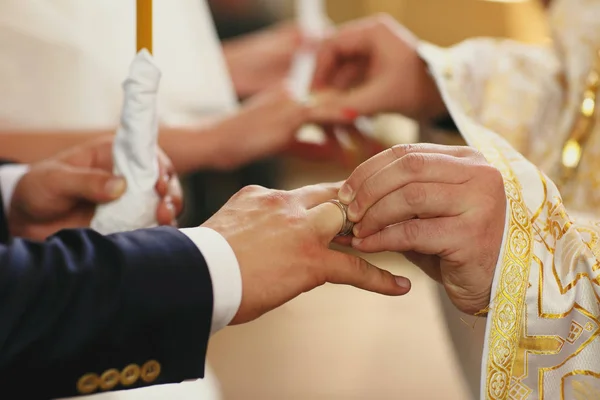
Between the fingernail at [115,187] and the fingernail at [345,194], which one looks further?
the fingernail at [115,187]

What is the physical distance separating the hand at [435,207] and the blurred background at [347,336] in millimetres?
718

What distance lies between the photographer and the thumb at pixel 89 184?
0.70 metres

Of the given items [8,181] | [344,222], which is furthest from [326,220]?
[8,181]

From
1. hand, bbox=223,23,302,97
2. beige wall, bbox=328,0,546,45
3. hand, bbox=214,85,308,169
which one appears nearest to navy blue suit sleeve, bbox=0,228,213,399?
hand, bbox=214,85,308,169

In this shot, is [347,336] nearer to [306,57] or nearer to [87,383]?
[306,57]

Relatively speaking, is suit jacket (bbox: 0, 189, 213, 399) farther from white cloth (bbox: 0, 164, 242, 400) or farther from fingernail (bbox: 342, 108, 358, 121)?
fingernail (bbox: 342, 108, 358, 121)

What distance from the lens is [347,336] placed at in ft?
5.80

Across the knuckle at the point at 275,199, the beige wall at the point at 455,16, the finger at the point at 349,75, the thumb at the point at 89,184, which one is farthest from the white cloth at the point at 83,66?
the beige wall at the point at 455,16

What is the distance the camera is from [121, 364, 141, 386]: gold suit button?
516mm

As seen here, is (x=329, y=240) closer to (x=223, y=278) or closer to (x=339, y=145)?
(x=223, y=278)

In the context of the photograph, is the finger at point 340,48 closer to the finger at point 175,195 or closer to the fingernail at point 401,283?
the finger at point 175,195

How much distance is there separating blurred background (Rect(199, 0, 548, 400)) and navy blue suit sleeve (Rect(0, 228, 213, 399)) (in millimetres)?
829

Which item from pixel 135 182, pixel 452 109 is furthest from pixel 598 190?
pixel 135 182

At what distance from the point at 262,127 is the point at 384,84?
203 millimetres
